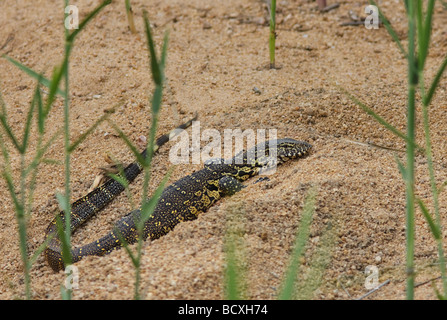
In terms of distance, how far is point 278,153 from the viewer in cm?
639

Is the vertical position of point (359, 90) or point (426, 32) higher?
point (426, 32)

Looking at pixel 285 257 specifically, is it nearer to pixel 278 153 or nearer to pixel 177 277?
pixel 177 277

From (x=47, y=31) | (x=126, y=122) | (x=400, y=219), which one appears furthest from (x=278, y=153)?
(x=47, y=31)

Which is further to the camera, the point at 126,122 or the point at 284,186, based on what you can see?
the point at 126,122

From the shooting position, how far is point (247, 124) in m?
7.10

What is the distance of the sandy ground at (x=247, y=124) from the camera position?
430cm

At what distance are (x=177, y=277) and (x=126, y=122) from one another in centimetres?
392

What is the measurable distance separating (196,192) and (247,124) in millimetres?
1422

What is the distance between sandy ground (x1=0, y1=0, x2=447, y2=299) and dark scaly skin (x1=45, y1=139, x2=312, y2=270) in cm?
Result: 22

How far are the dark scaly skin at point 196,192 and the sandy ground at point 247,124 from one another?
22cm
